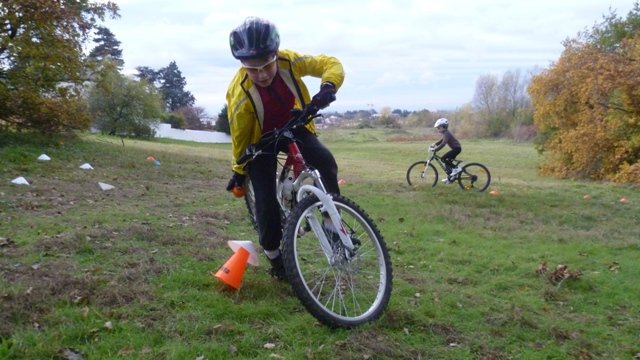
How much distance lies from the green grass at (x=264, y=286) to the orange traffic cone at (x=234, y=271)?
0.35ft

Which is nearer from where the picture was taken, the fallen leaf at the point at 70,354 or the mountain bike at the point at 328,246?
the fallen leaf at the point at 70,354

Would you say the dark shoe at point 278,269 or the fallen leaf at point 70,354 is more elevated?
the dark shoe at point 278,269

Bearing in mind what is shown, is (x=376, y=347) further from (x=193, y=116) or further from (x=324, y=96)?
(x=193, y=116)

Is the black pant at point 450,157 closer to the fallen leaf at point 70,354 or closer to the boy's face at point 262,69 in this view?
the boy's face at point 262,69

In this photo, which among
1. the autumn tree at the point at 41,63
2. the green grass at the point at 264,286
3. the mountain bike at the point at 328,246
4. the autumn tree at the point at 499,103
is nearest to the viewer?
the green grass at the point at 264,286

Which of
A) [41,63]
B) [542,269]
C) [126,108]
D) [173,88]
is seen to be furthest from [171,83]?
[542,269]

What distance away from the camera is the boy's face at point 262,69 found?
423cm

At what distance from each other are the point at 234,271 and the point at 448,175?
39.4 feet

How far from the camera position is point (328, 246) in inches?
167

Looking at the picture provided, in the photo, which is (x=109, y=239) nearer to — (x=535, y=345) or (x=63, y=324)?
(x=63, y=324)

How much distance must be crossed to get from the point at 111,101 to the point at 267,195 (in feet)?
128

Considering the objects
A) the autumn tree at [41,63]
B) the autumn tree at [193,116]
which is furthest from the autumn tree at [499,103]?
the autumn tree at [41,63]

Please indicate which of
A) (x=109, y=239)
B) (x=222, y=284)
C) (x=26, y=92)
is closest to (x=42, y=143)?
(x=26, y=92)

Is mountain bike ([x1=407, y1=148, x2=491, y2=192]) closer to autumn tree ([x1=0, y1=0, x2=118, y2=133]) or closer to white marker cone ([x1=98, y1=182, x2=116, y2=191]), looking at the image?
white marker cone ([x1=98, y1=182, x2=116, y2=191])
